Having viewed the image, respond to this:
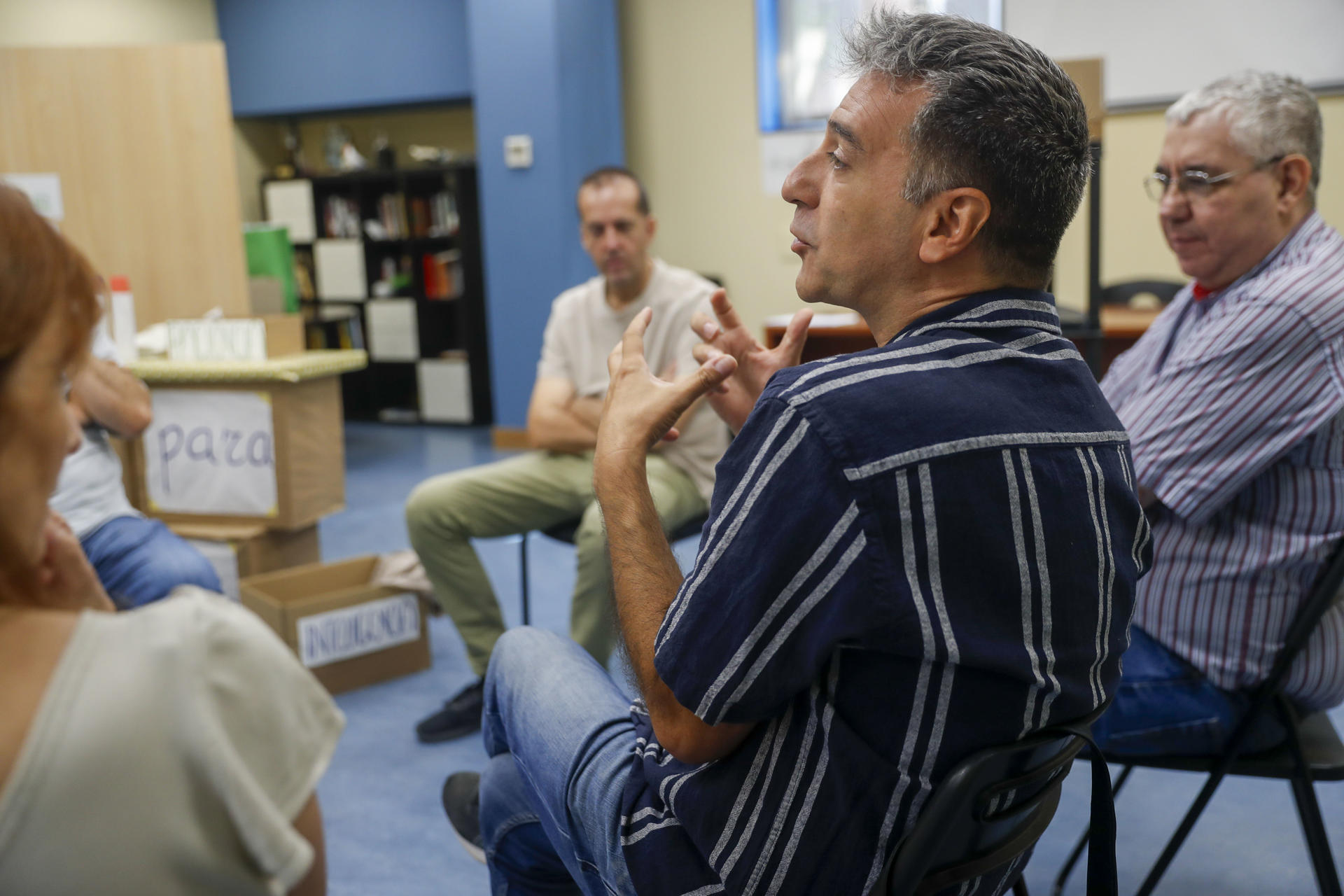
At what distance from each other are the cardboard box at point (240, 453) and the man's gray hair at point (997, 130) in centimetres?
222

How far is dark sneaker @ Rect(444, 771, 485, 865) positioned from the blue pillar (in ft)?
12.8

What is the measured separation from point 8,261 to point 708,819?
670 mm

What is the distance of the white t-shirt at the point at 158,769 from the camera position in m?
0.58

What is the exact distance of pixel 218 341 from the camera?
2.93 meters

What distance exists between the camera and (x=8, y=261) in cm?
60

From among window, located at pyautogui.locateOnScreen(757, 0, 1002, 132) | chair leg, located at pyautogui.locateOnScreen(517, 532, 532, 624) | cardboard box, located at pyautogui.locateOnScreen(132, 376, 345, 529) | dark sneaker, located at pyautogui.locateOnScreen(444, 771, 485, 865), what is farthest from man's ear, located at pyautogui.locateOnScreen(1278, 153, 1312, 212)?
window, located at pyautogui.locateOnScreen(757, 0, 1002, 132)

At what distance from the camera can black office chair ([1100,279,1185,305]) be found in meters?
3.76

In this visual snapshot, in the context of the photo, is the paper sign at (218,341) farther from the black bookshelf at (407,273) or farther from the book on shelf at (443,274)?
the book on shelf at (443,274)

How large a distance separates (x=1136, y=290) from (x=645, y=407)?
10.8ft

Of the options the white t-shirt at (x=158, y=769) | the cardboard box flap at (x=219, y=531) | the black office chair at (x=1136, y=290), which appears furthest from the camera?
the black office chair at (x=1136, y=290)

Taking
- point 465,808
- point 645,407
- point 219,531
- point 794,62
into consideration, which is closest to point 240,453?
point 219,531

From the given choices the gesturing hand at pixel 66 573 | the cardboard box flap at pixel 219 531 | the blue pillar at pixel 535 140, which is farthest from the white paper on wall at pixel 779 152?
the gesturing hand at pixel 66 573

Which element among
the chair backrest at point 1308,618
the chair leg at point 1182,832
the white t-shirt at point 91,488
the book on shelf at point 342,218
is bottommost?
the chair leg at point 1182,832

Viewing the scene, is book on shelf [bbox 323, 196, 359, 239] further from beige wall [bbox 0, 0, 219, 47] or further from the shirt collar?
the shirt collar
